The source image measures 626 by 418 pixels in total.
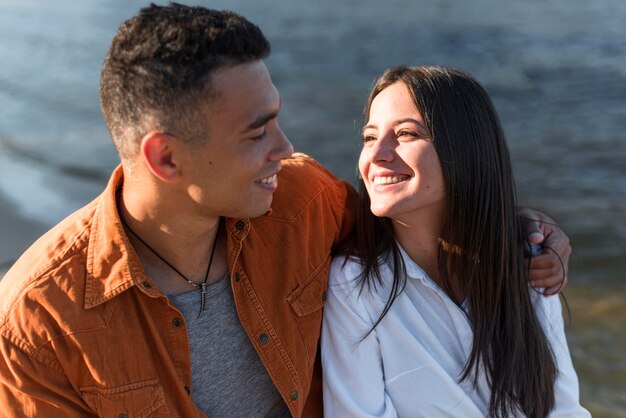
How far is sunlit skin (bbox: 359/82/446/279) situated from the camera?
2602 mm

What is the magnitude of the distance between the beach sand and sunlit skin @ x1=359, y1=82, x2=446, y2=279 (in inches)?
116

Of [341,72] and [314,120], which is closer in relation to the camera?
[314,120]

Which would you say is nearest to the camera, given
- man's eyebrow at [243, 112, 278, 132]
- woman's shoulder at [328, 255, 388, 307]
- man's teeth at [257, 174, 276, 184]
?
man's eyebrow at [243, 112, 278, 132]

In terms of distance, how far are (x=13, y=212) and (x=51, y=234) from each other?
3201mm

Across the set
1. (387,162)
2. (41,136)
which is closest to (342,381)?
(387,162)

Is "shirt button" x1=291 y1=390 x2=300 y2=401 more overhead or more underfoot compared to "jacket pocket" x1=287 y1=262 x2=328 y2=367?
more underfoot

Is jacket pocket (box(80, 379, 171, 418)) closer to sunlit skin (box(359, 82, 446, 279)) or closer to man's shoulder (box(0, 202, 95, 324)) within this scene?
man's shoulder (box(0, 202, 95, 324))

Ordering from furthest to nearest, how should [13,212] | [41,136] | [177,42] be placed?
1. [41,136]
2. [13,212]
3. [177,42]

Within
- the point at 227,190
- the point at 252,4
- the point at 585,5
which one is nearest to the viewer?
the point at 227,190

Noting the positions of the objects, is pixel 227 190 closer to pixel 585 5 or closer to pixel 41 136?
pixel 41 136

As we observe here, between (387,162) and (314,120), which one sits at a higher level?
(387,162)

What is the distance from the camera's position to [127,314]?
2389 mm

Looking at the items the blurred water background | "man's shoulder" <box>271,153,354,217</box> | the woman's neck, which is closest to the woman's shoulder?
the woman's neck

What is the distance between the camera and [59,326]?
7.43ft
